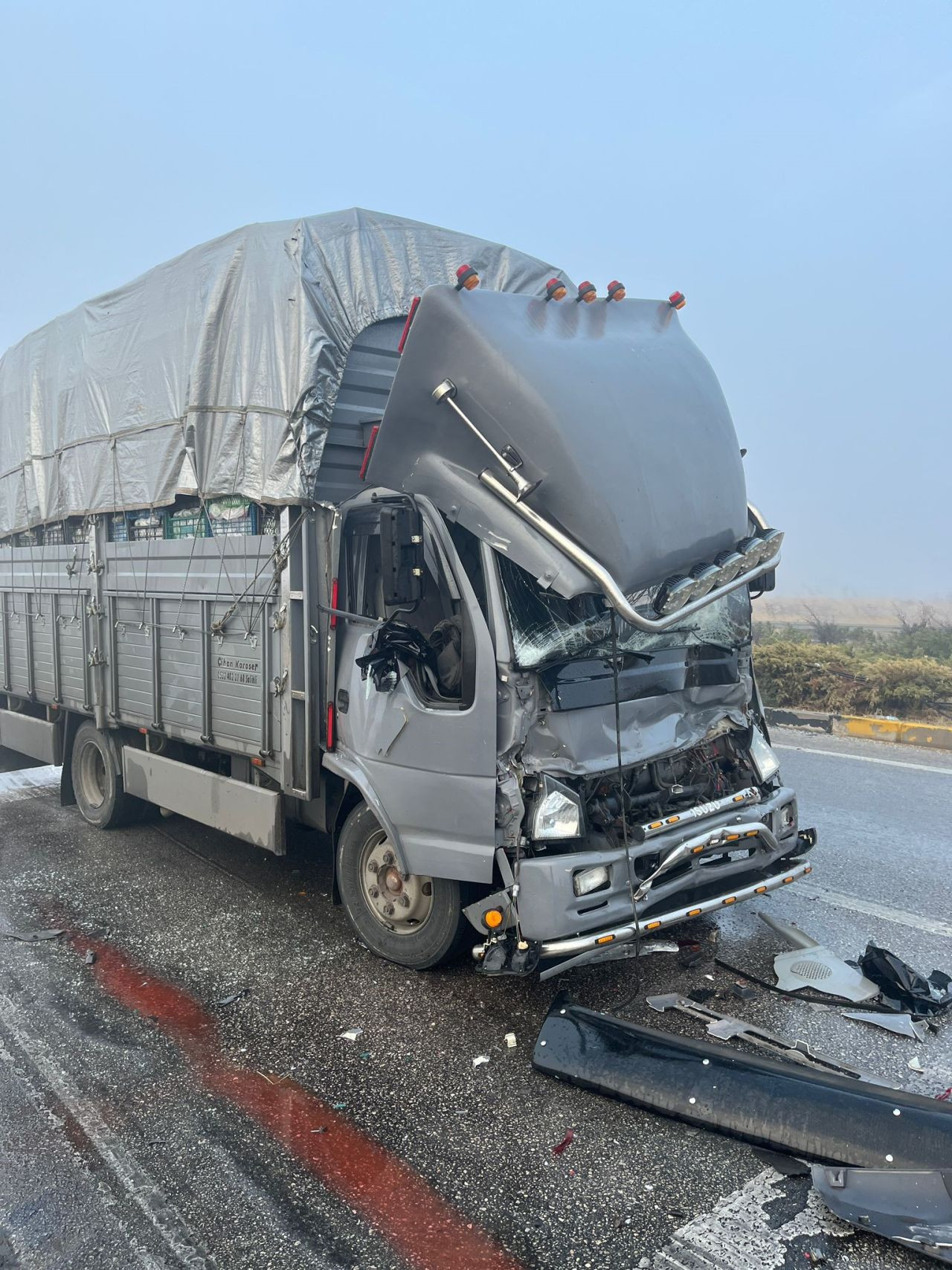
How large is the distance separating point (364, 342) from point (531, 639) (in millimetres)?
2198

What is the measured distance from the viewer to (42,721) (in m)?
8.16

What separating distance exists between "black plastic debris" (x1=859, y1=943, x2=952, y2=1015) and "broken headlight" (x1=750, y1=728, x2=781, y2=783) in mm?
963

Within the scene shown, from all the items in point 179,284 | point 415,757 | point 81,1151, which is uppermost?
point 179,284

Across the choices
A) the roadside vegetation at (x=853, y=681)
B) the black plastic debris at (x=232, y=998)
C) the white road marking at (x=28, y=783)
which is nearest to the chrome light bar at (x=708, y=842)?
the black plastic debris at (x=232, y=998)

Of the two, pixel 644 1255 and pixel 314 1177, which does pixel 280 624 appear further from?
pixel 644 1255

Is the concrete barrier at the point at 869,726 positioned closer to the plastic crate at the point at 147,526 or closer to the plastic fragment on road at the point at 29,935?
the plastic crate at the point at 147,526

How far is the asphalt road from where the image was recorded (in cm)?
285

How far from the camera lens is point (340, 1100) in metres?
3.64

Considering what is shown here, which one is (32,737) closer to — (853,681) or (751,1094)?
(751,1094)

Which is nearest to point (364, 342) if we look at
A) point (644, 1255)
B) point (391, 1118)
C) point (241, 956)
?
point (241, 956)

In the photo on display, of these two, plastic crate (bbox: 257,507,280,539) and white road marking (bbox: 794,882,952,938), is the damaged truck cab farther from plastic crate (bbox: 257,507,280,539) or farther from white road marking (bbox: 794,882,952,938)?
white road marking (bbox: 794,882,952,938)

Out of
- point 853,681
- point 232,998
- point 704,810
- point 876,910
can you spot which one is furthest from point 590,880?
point 853,681

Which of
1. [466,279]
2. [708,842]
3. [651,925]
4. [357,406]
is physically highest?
[466,279]

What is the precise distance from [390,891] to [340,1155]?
1.52m
